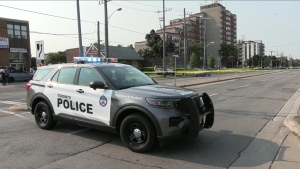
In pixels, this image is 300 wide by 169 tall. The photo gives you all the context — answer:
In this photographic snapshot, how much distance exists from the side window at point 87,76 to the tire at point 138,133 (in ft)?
4.00

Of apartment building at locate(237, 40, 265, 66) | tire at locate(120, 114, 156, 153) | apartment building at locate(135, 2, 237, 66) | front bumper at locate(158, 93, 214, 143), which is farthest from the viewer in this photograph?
apartment building at locate(237, 40, 265, 66)

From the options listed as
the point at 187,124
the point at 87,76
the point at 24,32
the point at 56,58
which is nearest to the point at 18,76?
the point at 24,32

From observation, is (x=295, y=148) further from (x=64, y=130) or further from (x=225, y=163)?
(x=64, y=130)

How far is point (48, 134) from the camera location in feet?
23.0

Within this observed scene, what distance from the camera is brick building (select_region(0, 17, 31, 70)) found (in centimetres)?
4297

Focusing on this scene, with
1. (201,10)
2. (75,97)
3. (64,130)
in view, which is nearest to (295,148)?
(75,97)

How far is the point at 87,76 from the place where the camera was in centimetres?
657

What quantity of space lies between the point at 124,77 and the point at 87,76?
0.83 meters

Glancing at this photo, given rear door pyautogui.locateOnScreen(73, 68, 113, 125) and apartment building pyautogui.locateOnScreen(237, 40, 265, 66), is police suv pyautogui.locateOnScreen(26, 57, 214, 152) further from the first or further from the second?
apartment building pyautogui.locateOnScreen(237, 40, 265, 66)

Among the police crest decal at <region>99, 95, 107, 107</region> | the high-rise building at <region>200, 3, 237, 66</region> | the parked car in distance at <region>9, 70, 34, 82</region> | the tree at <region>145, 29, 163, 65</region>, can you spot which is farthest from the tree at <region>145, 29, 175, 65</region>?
the police crest decal at <region>99, 95, 107, 107</region>

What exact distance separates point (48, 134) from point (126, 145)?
233 cm

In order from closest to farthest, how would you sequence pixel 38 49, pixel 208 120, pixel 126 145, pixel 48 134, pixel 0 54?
pixel 126 145
pixel 208 120
pixel 48 134
pixel 38 49
pixel 0 54

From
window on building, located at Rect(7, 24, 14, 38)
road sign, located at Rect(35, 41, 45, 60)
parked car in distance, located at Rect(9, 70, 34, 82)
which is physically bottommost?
parked car in distance, located at Rect(9, 70, 34, 82)

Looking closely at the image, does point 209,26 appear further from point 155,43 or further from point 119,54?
point 119,54
